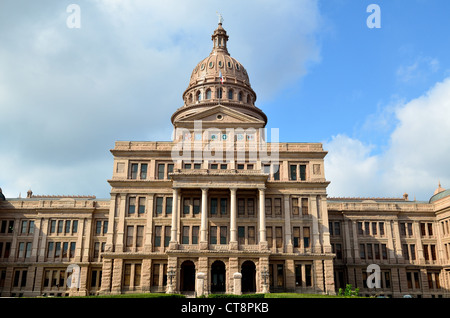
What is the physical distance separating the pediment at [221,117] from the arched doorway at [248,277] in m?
19.1

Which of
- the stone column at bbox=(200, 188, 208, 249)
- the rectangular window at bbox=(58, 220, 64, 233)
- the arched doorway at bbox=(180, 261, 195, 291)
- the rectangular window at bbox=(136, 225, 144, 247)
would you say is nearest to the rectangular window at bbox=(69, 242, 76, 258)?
the rectangular window at bbox=(58, 220, 64, 233)

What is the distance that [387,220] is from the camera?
6372 cm

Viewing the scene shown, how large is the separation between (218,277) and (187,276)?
13.0ft

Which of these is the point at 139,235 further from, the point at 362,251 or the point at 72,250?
the point at 362,251

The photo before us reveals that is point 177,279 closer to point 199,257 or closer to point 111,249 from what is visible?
point 199,257

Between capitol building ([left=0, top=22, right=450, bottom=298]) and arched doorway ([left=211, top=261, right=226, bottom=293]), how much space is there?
13 cm

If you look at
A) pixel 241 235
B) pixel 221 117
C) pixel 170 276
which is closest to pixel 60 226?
pixel 170 276

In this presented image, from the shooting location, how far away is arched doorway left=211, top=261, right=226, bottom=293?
161 feet

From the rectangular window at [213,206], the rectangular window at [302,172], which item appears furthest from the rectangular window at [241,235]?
the rectangular window at [302,172]

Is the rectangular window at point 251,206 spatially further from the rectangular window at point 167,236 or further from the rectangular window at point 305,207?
the rectangular window at point 167,236

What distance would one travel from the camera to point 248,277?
164 feet
